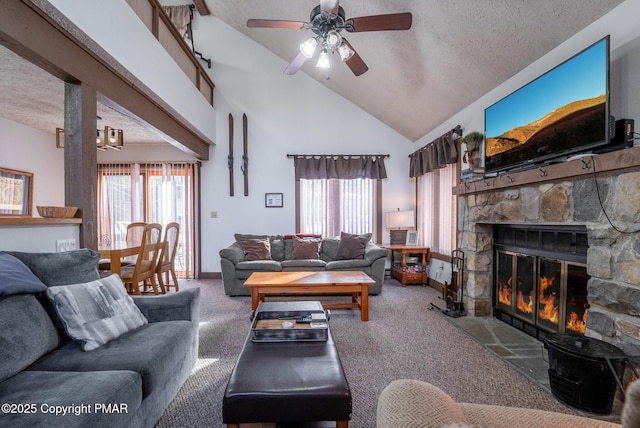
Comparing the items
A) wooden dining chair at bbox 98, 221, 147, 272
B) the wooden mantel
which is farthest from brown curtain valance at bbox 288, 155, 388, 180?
wooden dining chair at bbox 98, 221, 147, 272

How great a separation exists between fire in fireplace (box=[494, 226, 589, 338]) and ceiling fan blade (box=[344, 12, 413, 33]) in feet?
6.77

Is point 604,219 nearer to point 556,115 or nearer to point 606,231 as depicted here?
point 606,231

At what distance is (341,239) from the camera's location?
4781 mm

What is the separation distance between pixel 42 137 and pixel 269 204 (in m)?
3.70

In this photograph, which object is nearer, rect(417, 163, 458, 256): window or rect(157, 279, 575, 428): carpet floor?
rect(157, 279, 575, 428): carpet floor

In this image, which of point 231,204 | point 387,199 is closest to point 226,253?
point 231,204

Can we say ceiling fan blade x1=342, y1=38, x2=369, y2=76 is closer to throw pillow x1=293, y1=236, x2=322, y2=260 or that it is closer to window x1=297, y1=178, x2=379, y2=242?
window x1=297, y1=178, x2=379, y2=242

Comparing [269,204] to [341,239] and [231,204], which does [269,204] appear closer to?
[231,204]

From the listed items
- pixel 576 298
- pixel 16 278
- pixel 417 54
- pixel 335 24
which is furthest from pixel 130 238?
pixel 576 298

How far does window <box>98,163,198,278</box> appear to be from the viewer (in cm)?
537

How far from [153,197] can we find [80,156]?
348 cm

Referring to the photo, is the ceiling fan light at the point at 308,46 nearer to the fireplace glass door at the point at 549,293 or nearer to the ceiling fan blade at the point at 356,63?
the ceiling fan blade at the point at 356,63

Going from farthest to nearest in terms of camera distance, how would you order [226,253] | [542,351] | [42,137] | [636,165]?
1. [42,137]
2. [226,253]
3. [542,351]
4. [636,165]
